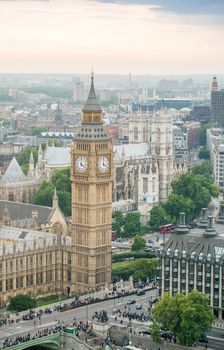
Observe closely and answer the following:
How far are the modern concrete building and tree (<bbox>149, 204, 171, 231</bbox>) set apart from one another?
46267 mm

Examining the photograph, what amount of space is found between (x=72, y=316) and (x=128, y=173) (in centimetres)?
7444

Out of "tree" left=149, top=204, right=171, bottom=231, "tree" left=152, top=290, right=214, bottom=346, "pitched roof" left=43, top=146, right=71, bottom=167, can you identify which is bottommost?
"tree" left=152, top=290, right=214, bottom=346

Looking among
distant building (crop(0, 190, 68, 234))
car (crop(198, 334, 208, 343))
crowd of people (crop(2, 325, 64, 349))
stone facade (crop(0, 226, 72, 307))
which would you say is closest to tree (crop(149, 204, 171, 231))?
distant building (crop(0, 190, 68, 234))

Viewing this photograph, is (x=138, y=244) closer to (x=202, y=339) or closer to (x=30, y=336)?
(x=202, y=339)

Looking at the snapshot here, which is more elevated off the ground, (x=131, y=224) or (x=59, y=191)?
(x=59, y=191)

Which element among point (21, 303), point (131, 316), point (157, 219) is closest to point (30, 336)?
point (21, 303)

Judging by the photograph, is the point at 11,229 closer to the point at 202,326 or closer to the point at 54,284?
the point at 54,284

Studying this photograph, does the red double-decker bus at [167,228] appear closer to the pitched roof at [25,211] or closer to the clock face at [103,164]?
the pitched roof at [25,211]

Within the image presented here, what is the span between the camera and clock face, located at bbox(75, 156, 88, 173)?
10894 cm

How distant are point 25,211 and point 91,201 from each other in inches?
943

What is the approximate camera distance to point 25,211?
5157 inches

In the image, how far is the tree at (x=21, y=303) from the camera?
330 feet

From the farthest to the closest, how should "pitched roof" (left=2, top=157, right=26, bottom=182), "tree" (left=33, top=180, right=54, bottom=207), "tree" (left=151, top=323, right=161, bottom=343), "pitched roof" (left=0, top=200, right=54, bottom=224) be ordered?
1. "pitched roof" (left=2, top=157, right=26, bottom=182)
2. "tree" (left=33, top=180, right=54, bottom=207)
3. "pitched roof" (left=0, top=200, right=54, bottom=224)
4. "tree" (left=151, top=323, right=161, bottom=343)

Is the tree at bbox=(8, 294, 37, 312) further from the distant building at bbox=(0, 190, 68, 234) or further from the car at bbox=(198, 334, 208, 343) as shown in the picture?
the distant building at bbox=(0, 190, 68, 234)
